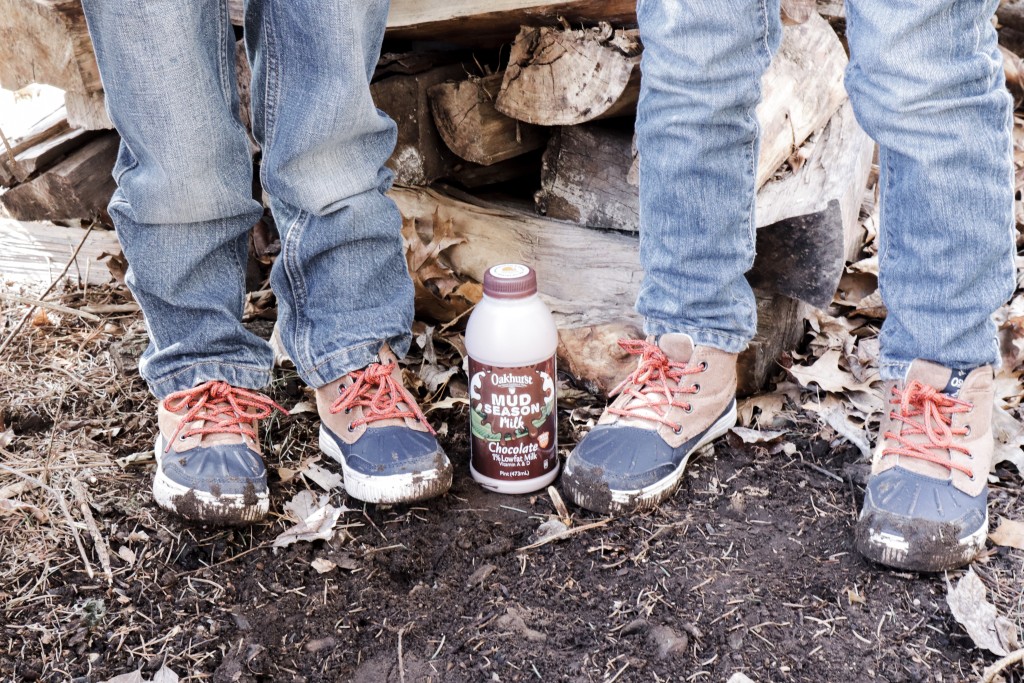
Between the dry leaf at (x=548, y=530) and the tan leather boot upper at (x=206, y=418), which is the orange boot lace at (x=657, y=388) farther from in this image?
the tan leather boot upper at (x=206, y=418)

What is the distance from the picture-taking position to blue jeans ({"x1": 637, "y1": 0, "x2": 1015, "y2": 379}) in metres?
1.68

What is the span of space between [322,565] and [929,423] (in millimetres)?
1315

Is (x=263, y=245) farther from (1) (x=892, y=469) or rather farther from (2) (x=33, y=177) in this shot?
(1) (x=892, y=469)

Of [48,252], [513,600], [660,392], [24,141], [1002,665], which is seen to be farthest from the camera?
[48,252]

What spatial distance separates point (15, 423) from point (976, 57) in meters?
2.45

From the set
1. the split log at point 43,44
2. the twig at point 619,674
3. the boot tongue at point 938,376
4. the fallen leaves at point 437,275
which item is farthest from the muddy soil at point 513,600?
the split log at point 43,44

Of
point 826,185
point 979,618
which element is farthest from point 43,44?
point 979,618

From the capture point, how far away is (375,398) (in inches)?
85.4

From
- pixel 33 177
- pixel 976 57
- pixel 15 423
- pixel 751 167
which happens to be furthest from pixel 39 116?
pixel 976 57

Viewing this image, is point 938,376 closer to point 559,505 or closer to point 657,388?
point 657,388

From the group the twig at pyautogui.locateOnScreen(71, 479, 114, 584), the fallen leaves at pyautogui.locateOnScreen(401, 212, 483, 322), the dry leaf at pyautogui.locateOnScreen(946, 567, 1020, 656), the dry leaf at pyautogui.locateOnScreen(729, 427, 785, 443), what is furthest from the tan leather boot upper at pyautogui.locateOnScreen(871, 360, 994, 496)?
the twig at pyautogui.locateOnScreen(71, 479, 114, 584)

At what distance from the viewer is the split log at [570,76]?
7.36ft

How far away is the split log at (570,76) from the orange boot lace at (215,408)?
102 centimetres

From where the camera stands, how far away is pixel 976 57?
1.68m
